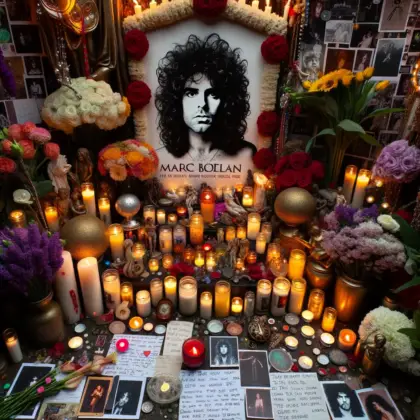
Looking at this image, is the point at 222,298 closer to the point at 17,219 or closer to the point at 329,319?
the point at 329,319

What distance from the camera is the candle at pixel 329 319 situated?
1718 millimetres

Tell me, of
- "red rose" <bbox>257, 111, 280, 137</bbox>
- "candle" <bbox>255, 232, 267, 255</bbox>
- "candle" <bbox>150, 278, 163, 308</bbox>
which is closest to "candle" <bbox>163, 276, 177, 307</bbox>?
"candle" <bbox>150, 278, 163, 308</bbox>

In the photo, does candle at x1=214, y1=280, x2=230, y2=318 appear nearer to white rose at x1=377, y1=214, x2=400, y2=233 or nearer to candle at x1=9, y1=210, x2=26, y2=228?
white rose at x1=377, y1=214, x2=400, y2=233

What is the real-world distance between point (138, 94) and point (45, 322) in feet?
4.50

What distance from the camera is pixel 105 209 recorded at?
7.09ft

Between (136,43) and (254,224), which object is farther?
(254,224)

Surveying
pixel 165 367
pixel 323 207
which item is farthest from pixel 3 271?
pixel 323 207

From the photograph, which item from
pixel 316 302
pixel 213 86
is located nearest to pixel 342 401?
pixel 316 302

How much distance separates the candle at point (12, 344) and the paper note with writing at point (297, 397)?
1.14 m

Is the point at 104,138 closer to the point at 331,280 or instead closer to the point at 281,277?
the point at 281,277

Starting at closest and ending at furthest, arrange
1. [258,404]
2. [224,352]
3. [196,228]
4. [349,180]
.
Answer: [258,404] → [224,352] → [196,228] → [349,180]

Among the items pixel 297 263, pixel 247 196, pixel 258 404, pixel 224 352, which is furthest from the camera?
pixel 247 196

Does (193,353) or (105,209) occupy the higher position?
(105,209)

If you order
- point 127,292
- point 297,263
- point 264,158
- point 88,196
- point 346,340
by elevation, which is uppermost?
point 264,158
